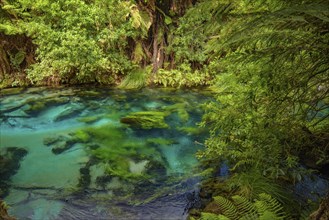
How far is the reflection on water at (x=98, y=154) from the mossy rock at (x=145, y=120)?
0.9 inches

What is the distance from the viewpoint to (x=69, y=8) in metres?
9.91

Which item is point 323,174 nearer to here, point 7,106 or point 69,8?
point 7,106

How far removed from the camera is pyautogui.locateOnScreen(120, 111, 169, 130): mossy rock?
689cm

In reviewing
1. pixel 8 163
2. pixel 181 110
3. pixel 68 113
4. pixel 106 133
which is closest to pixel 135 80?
pixel 181 110

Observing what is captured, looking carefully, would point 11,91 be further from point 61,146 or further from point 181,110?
point 181,110

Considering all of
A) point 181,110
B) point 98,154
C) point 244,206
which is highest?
point 244,206

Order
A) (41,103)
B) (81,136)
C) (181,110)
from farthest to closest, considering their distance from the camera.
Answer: (41,103)
(181,110)
(81,136)

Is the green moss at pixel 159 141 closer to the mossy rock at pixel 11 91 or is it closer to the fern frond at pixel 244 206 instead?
the fern frond at pixel 244 206

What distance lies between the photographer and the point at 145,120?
7051mm

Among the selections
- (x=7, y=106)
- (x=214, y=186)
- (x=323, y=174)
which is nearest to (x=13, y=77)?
(x=7, y=106)

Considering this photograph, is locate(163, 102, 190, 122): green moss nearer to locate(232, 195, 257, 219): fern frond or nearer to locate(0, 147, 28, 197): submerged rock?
locate(0, 147, 28, 197): submerged rock

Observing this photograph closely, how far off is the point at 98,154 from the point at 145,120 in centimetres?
177

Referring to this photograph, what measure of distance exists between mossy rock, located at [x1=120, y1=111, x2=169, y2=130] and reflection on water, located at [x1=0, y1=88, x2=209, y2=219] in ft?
0.07

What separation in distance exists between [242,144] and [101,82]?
7.37 meters
